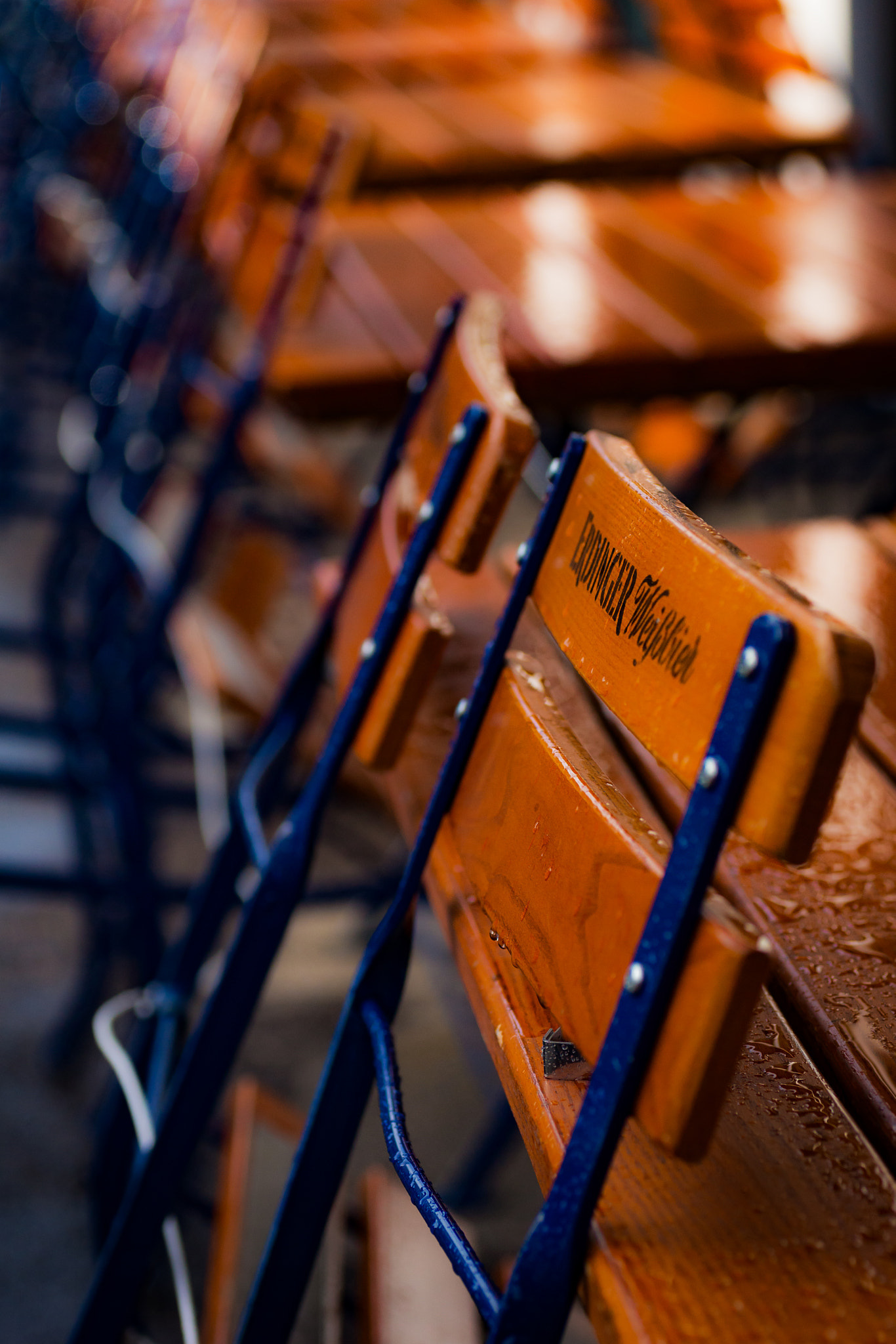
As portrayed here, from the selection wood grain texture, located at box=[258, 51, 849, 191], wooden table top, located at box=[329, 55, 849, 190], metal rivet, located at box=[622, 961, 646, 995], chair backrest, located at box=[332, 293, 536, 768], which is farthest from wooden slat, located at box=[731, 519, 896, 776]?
wood grain texture, located at box=[258, 51, 849, 191]

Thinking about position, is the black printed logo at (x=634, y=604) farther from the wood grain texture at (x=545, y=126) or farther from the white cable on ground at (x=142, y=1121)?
the wood grain texture at (x=545, y=126)

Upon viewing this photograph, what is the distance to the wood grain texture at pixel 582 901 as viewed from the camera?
1.81 feet

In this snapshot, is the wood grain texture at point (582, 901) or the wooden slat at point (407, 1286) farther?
the wooden slat at point (407, 1286)

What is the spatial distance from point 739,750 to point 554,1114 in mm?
241

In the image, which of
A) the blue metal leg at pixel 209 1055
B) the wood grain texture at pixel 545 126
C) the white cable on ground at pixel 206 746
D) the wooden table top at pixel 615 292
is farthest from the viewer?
the wood grain texture at pixel 545 126

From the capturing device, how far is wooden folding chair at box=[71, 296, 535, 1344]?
886mm

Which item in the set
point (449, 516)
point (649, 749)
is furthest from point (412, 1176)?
point (449, 516)

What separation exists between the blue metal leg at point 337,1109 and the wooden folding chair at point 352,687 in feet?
A: 0.38

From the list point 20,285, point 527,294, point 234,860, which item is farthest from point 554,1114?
point 20,285

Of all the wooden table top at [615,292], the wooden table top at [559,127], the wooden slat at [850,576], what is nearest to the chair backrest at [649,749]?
the wooden slat at [850,576]

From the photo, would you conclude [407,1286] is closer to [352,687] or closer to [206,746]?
[352,687]

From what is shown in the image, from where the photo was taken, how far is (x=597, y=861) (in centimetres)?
64

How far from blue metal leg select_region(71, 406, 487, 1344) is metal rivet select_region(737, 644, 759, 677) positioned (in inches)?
18.5

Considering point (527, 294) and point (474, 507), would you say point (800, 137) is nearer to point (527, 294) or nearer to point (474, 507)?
point (527, 294)
